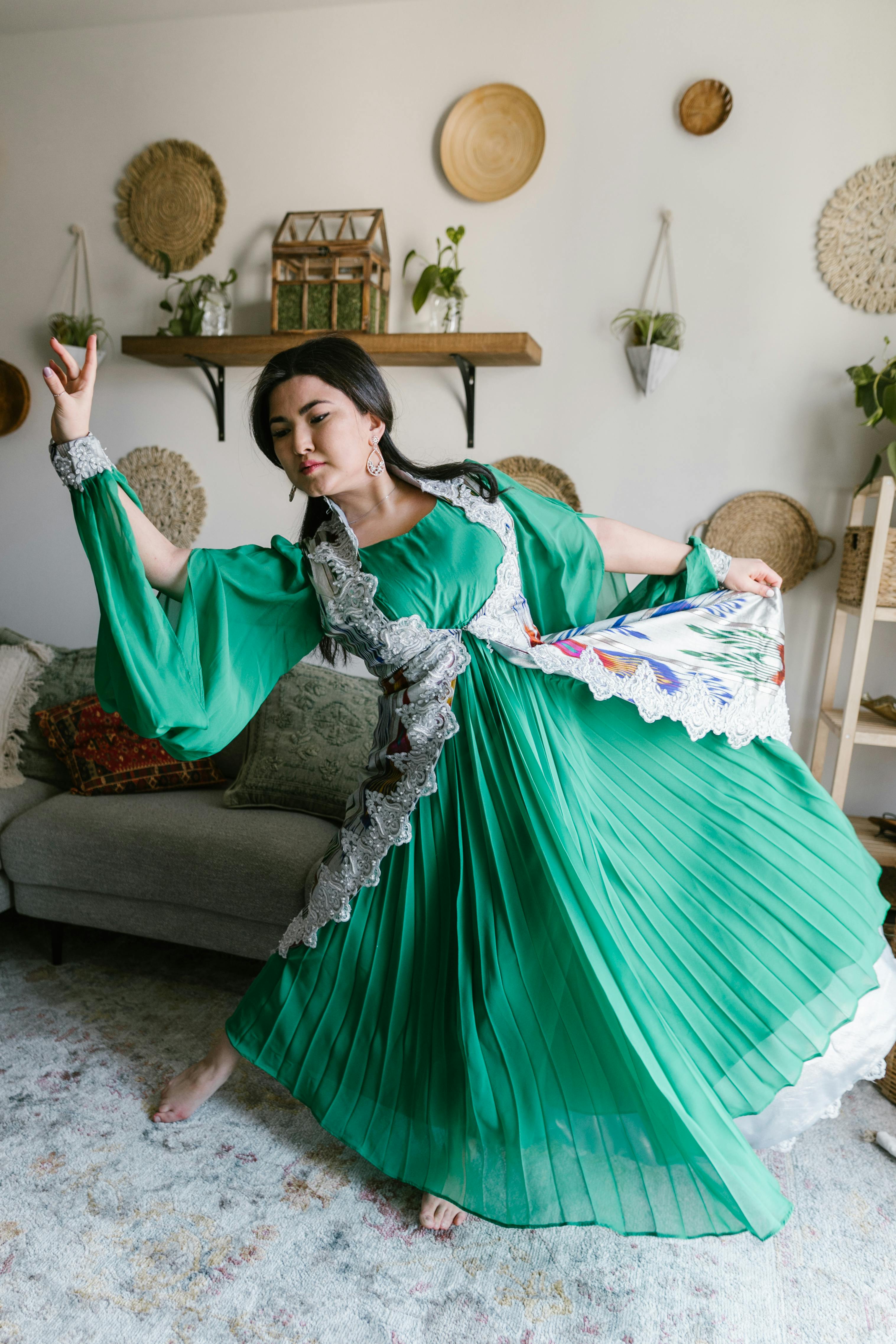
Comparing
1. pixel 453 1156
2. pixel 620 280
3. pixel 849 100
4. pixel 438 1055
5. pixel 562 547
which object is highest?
pixel 849 100

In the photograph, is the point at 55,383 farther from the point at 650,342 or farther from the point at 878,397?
the point at 878,397

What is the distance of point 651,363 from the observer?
2.56 meters

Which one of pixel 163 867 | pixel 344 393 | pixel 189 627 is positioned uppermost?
pixel 344 393

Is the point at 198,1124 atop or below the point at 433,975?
below

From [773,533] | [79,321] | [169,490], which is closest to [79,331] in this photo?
[79,321]

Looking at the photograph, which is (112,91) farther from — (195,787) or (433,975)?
(433,975)

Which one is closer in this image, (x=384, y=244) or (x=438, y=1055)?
(x=438, y=1055)

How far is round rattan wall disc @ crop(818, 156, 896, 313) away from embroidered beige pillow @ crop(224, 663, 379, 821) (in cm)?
180

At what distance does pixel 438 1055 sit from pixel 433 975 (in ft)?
0.39

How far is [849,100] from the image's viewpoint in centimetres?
241

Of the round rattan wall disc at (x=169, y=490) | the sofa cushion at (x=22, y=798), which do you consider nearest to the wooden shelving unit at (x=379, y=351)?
the round rattan wall disc at (x=169, y=490)

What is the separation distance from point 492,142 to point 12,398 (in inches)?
76.5

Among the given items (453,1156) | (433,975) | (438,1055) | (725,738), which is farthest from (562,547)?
(453,1156)

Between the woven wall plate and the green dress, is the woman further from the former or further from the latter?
the woven wall plate
